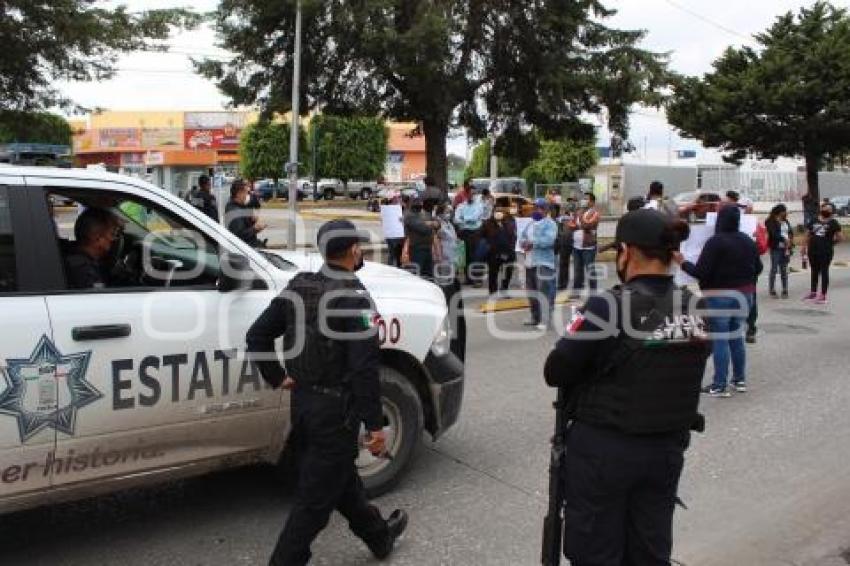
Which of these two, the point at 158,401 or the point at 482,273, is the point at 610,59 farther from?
the point at 158,401

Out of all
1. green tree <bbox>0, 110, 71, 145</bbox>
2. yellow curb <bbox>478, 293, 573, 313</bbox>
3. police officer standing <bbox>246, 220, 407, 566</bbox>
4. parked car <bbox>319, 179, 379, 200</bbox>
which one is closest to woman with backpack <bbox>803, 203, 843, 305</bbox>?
yellow curb <bbox>478, 293, 573, 313</bbox>

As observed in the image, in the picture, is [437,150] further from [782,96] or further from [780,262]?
[782,96]

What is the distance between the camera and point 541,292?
35.8ft

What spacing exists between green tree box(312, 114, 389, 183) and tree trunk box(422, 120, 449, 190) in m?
41.8

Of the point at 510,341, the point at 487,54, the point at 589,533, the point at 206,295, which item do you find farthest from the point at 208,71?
the point at 589,533

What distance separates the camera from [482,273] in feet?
49.5

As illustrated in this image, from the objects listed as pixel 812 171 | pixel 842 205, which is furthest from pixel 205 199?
pixel 842 205

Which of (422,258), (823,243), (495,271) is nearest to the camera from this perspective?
(422,258)

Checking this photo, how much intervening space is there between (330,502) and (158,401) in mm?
983

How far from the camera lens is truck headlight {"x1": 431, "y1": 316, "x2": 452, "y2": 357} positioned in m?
4.93

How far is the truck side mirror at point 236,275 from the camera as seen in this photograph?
4.27m

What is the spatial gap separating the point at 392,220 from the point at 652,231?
39.4 ft

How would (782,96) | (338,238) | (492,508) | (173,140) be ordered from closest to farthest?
(338,238) < (492,508) < (782,96) < (173,140)

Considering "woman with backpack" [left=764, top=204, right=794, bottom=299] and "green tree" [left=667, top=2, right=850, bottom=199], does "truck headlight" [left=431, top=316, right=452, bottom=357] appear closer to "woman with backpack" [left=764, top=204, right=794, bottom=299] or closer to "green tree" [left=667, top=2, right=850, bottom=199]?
"woman with backpack" [left=764, top=204, right=794, bottom=299]
